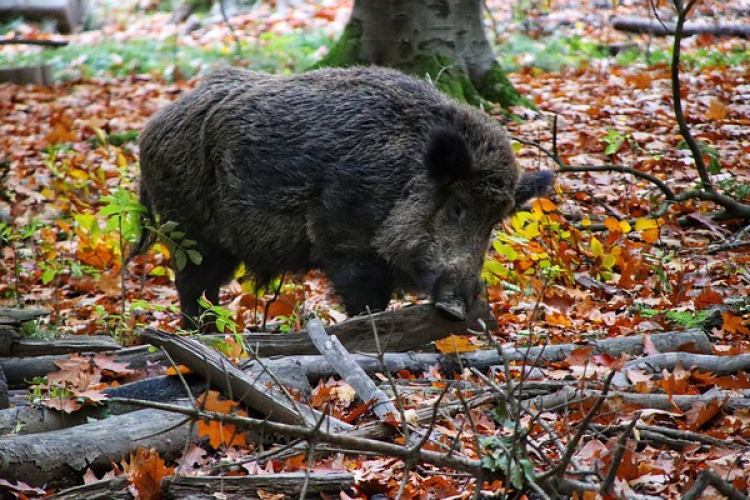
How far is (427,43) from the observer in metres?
9.67

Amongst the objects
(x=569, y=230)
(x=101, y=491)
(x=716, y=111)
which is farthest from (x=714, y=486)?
(x=716, y=111)

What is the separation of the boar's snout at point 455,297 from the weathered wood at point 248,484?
206 centimetres

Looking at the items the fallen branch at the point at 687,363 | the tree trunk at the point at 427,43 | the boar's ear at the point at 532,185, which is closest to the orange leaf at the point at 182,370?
the fallen branch at the point at 687,363

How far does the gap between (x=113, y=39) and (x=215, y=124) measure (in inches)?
582

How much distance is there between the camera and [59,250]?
29.0 ft

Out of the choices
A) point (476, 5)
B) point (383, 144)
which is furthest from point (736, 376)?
point (476, 5)

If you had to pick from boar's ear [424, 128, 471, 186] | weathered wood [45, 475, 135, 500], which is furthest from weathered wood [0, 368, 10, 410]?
boar's ear [424, 128, 471, 186]

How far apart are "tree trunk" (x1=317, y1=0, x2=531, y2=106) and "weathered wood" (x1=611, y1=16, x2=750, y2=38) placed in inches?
196

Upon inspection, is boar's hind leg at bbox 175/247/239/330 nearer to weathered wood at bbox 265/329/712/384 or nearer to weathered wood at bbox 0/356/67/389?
weathered wood at bbox 0/356/67/389

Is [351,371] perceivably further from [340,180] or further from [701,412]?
[340,180]

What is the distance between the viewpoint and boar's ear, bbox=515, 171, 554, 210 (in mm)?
6527

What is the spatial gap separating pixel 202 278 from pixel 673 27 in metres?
11.2

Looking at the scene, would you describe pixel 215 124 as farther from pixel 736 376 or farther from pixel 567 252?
pixel 736 376

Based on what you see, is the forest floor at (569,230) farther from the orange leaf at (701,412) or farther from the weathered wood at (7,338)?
the weathered wood at (7,338)
